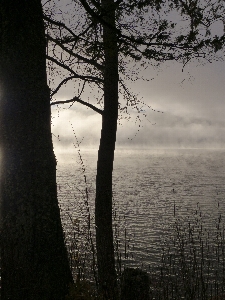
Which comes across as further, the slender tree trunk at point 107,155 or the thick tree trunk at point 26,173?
the slender tree trunk at point 107,155

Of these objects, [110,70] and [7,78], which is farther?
[110,70]

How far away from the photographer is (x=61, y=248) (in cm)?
377

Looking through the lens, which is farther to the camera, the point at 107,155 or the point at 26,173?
the point at 107,155

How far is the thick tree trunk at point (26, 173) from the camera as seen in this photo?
11.8ft

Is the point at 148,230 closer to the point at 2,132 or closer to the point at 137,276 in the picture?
the point at 137,276

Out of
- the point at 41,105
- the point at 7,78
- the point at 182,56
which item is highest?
the point at 182,56

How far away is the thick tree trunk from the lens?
3.60 m

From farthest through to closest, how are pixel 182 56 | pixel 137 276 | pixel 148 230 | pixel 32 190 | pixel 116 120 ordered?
pixel 148 230, pixel 116 120, pixel 182 56, pixel 137 276, pixel 32 190

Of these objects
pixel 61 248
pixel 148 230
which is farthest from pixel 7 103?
pixel 148 230

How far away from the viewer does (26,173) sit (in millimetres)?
3650

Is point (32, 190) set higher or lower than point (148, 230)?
higher

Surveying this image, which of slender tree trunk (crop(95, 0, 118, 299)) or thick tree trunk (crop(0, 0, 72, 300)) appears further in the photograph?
slender tree trunk (crop(95, 0, 118, 299))

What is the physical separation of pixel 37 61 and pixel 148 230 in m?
27.2

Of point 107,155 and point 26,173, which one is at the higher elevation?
point 107,155
